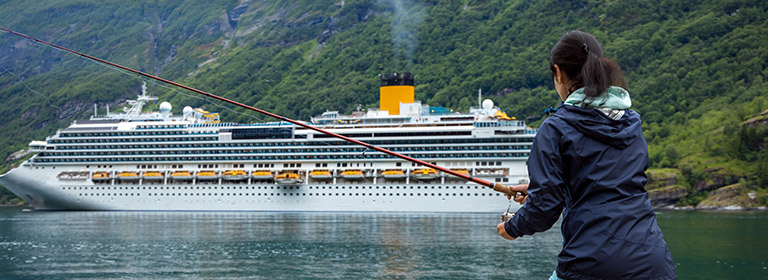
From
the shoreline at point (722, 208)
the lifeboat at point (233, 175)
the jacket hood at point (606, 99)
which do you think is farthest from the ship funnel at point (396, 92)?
the jacket hood at point (606, 99)

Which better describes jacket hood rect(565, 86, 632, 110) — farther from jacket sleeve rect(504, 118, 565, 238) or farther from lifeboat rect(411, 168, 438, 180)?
lifeboat rect(411, 168, 438, 180)

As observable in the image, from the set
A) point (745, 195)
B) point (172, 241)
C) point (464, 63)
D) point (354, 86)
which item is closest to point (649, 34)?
point (464, 63)

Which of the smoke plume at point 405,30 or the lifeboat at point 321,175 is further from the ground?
the smoke plume at point 405,30

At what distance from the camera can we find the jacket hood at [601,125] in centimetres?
314

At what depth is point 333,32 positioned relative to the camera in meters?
147

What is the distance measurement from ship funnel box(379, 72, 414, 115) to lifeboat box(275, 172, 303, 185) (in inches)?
398

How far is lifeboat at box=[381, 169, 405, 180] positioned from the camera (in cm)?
5439

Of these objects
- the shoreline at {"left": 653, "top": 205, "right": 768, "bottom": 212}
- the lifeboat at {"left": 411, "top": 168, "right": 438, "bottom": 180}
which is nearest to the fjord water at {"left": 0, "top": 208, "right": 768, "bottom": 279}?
the lifeboat at {"left": 411, "top": 168, "right": 438, "bottom": 180}

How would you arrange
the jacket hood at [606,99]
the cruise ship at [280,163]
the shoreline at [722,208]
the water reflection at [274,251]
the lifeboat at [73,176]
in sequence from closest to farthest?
the jacket hood at [606,99] < the water reflection at [274,251] < the cruise ship at [280,163] < the lifeboat at [73,176] < the shoreline at [722,208]

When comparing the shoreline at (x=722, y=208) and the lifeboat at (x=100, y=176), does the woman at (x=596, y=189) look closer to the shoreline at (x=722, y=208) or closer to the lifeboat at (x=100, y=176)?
the lifeboat at (x=100, y=176)

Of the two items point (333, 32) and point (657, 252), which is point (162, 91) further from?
point (657, 252)

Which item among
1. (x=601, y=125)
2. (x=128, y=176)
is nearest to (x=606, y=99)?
(x=601, y=125)

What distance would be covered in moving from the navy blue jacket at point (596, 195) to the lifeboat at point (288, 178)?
5272cm

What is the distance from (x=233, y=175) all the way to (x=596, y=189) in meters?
55.3
